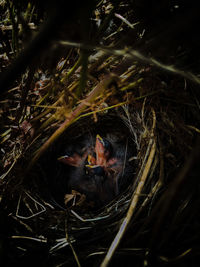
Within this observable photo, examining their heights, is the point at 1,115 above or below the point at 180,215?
above

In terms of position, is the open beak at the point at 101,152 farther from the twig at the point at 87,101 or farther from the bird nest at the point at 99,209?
the twig at the point at 87,101

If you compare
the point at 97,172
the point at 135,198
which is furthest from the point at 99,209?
the point at 135,198

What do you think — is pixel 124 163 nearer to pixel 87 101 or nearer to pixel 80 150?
pixel 80 150

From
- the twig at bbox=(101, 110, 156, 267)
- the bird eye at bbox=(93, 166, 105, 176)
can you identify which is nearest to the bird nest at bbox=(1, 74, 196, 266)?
the twig at bbox=(101, 110, 156, 267)

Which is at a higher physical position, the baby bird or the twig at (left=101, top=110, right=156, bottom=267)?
the twig at (left=101, top=110, right=156, bottom=267)

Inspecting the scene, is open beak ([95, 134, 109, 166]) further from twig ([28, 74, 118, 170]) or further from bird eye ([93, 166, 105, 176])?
twig ([28, 74, 118, 170])

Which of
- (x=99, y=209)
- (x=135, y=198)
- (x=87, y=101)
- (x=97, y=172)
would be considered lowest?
(x=99, y=209)

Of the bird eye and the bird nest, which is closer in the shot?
the bird nest

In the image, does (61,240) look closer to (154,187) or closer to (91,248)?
(91,248)

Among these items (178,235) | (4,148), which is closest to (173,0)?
(178,235)
